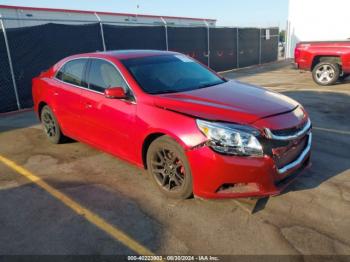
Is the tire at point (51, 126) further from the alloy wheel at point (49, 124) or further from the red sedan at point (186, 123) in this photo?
the red sedan at point (186, 123)

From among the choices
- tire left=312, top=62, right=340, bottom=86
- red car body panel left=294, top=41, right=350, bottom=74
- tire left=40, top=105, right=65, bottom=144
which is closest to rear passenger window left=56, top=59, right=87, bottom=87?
tire left=40, top=105, right=65, bottom=144

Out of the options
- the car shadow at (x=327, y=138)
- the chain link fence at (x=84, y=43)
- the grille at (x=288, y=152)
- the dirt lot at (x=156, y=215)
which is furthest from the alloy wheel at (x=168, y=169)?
the chain link fence at (x=84, y=43)

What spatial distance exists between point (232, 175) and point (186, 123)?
0.71 metres

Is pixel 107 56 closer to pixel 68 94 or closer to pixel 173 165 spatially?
pixel 68 94

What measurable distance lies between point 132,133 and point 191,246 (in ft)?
5.29

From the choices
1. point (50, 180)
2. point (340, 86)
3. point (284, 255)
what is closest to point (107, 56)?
point (50, 180)

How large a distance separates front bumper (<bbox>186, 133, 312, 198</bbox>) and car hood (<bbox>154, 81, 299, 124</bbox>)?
404mm

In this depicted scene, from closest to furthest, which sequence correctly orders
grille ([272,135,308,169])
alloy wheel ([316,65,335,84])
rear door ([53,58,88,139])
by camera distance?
grille ([272,135,308,169]) → rear door ([53,58,88,139]) → alloy wheel ([316,65,335,84])

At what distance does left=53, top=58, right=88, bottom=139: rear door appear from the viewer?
16.8ft

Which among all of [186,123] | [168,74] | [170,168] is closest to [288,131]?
[186,123]

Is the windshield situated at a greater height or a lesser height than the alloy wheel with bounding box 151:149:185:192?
greater

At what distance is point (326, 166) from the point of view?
15.4ft

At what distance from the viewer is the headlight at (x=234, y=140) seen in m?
3.31

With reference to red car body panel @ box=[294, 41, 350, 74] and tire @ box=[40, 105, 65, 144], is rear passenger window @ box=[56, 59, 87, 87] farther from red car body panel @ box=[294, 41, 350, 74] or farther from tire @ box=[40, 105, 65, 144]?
red car body panel @ box=[294, 41, 350, 74]
